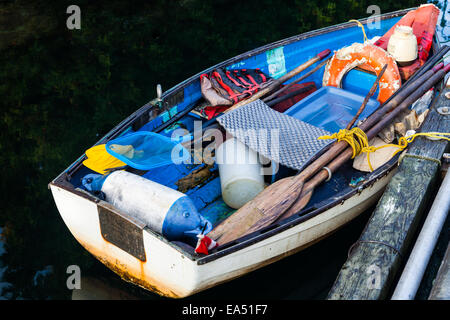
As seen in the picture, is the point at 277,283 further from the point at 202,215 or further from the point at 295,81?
the point at 295,81

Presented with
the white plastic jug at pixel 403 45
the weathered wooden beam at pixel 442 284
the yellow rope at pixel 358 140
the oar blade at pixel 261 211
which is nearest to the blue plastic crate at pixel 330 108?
the yellow rope at pixel 358 140

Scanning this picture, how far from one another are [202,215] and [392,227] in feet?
5.83

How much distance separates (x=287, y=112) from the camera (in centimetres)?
552

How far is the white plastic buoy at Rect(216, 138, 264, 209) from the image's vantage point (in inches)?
182

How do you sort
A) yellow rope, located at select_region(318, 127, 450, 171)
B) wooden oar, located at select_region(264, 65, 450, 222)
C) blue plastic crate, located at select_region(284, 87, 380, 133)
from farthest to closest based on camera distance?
blue plastic crate, located at select_region(284, 87, 380, 133) → yellow rope, located at select_region(318, 127, 450, 171) → wooden oar, located at select_region(264, 65, 450, 222)

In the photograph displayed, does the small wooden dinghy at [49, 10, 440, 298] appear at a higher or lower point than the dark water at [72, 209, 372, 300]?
higher

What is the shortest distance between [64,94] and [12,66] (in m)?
0.95

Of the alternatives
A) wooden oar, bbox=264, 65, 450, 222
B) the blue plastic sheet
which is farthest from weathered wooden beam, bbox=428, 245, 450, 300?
the blue plastic sheet

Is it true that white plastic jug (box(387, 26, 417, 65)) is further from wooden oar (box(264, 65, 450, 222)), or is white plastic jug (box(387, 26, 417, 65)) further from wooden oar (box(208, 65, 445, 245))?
wooden oar (box(208, 65, 445, 245))

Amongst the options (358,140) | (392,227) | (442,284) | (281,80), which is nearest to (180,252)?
(392,227)

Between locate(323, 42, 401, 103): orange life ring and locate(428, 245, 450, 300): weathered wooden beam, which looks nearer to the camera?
locate(428, 245, 450, 300): weathered wooden beam

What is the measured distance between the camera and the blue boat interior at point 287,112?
15.8ft

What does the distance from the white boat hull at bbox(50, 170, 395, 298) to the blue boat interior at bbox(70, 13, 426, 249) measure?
8.4 inches
